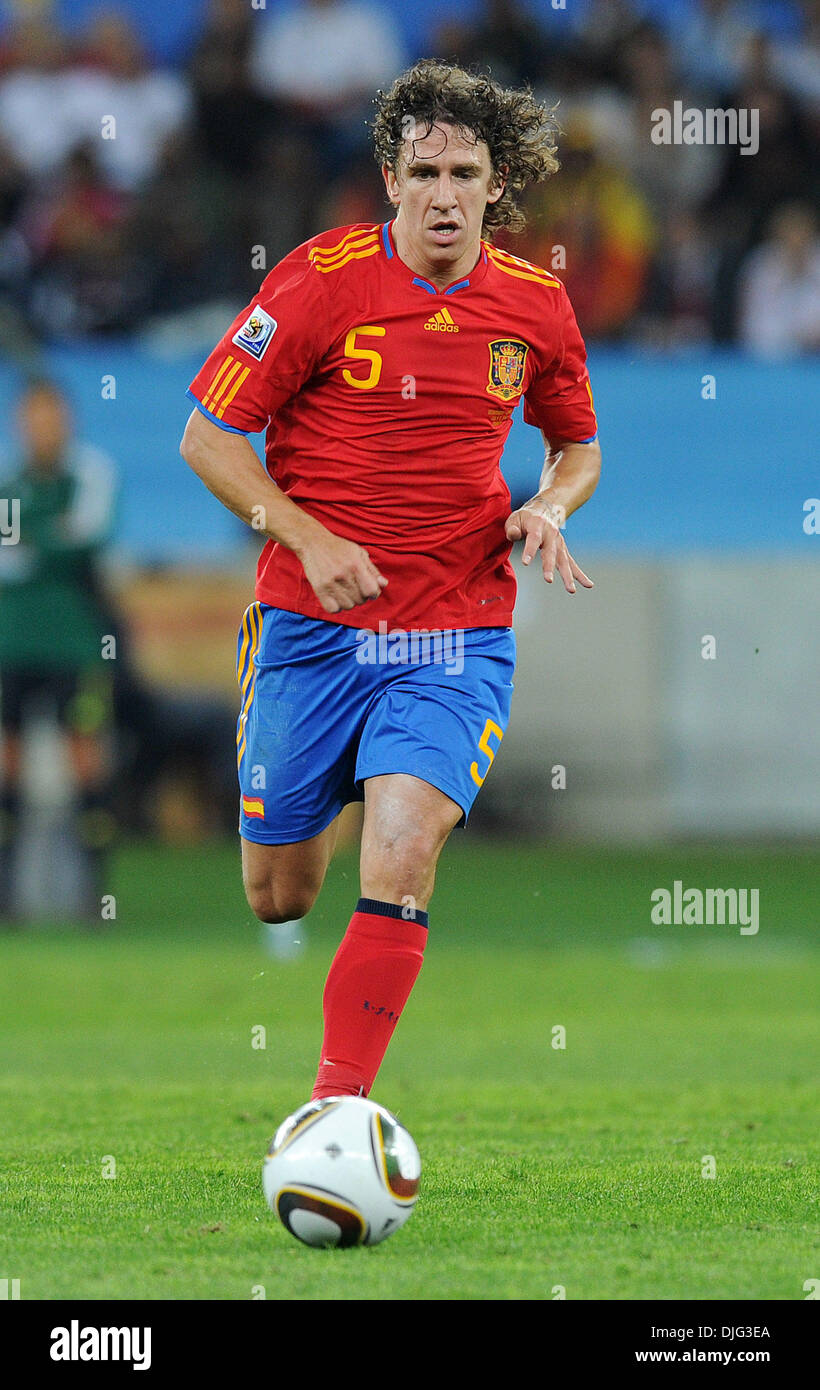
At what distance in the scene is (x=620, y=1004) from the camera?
363 inches

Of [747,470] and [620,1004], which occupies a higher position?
[747,470]

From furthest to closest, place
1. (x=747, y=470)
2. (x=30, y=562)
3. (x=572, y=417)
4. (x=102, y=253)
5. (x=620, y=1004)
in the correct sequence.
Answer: (x=102, y=253)
(x=747, y=470)
(x=30, y=562)
(x=620, y=1004)
(x=572, y=417)

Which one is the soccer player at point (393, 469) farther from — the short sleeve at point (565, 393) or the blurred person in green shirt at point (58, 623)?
the blurred person in green shirt at point (58, 623)

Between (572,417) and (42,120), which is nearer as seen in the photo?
(572,417)

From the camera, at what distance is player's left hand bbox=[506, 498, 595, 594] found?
189 inches

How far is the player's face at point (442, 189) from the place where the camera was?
15.8 feet

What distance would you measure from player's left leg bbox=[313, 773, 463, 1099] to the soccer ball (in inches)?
10.3

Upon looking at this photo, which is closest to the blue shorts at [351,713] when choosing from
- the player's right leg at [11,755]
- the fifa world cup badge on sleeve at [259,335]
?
the fifa world cup badge on sleeve at [259,335]

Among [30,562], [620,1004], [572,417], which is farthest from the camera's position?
[30,562]

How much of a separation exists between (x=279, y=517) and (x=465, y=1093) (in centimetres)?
265
